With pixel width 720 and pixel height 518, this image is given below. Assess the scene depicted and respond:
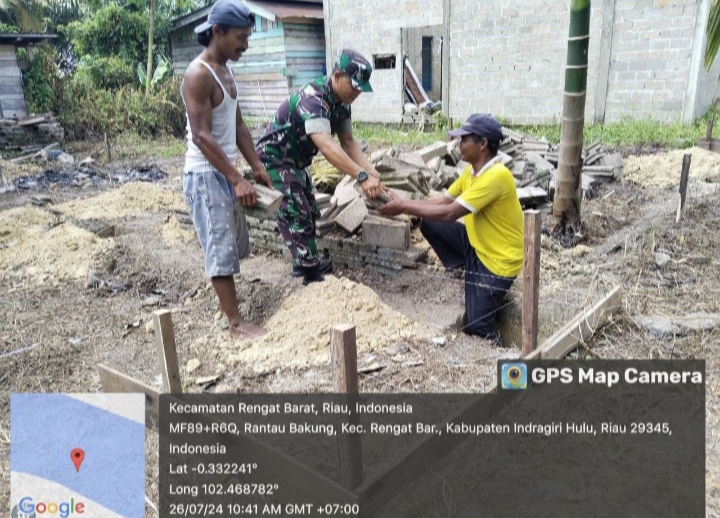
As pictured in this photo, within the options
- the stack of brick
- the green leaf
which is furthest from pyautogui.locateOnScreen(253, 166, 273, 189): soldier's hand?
the green leaf

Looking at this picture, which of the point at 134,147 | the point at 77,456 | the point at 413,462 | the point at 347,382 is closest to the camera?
the point at 347,382

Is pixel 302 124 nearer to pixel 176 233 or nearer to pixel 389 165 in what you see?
pixel 389 165

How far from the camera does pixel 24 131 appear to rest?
13258mm

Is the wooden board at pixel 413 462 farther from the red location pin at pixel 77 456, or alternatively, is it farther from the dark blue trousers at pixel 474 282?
the red location pin at pixel 77 456

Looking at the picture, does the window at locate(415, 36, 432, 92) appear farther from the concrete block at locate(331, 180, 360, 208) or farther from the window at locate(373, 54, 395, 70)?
the concrete block at locate(331, 180, 360, 208)

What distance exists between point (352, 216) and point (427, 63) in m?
16.2

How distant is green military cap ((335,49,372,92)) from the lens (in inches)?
148

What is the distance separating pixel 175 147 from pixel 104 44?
736 cm

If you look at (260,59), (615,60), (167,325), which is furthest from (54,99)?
(167,325)

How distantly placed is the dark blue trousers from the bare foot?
1.47m

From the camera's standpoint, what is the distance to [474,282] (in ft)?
13.5

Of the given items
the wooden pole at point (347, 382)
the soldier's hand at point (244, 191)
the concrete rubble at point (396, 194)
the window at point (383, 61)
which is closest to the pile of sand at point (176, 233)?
the concrete rubble at point (396, 194)

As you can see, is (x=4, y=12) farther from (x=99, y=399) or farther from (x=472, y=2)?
(x=99, y=399)

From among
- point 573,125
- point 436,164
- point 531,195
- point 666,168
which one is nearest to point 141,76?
point 436,164
